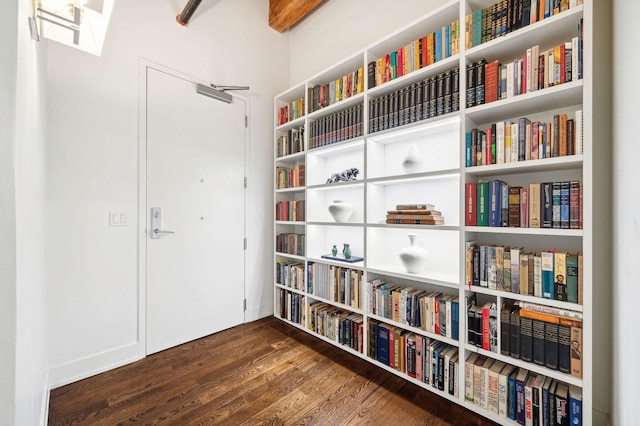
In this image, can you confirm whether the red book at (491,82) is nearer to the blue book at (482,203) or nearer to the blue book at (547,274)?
the blue book at (482,203)

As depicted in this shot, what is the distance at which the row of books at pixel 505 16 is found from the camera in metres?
1.34

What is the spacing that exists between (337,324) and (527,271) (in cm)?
144

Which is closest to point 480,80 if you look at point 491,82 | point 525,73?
point 491,82

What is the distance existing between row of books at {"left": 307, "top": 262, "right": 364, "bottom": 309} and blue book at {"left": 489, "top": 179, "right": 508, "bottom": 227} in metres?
1.01

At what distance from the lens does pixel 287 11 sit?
2889 millimetres

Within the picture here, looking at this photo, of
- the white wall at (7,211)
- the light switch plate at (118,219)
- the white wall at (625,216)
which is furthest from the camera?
the light switch plate at (118,219)

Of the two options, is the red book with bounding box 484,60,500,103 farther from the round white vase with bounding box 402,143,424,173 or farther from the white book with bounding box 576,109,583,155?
the round white vase with bounding box 402,143,424,173

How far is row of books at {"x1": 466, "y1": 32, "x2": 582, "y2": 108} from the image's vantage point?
4.22ft

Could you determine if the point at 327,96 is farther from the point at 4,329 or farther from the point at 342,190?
the point at 4,329

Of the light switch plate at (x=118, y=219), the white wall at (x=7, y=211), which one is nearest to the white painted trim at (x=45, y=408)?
the light switch plate at (x=118, y=219)

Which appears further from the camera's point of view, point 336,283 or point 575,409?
point 336,283

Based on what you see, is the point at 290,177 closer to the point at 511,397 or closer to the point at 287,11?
the point at 287,11

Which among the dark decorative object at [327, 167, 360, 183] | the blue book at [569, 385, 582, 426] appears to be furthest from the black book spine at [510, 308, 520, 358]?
the dark decorative object at [327, 167, 360, 183]

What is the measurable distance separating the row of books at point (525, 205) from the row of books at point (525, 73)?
19.5 inches
